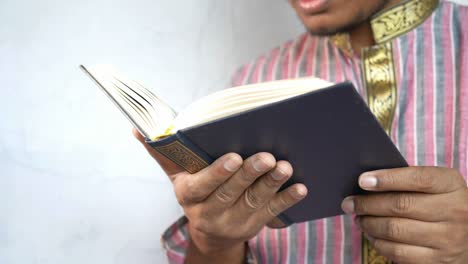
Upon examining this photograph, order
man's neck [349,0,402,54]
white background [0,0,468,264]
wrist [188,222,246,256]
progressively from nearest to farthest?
wrist [188,222,246,256]
white background [0,0,468,264]
man's neck [349,0,402,54]

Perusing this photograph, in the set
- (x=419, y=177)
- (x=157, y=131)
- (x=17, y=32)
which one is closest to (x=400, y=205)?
(x=419, y=177)

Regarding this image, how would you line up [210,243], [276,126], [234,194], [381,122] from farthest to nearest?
[381,122], [210,243], [234,194], [276,126]

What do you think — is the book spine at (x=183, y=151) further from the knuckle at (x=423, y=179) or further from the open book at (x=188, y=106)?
the knuckle at (x=423, y=179)

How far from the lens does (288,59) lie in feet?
3.75

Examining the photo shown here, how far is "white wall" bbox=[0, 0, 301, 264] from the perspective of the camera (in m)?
0.91

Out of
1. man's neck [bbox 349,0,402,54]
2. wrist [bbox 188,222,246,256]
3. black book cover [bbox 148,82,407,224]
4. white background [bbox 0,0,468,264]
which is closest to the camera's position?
black book cover [bbox 148,82,407,224]

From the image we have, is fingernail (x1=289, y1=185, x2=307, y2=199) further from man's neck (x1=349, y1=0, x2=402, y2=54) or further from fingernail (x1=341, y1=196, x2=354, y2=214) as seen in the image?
man's neck (x1=349, y1=0, x2=402, y2=54)

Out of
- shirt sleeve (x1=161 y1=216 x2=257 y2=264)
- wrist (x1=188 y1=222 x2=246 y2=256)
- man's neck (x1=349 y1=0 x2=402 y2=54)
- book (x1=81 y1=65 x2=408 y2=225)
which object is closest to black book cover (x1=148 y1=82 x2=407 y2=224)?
book (x1=81 y1=65 x2=408 y2=225)

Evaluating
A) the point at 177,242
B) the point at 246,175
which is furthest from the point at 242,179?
the point at 177,242

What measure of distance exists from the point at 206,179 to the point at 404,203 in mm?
236

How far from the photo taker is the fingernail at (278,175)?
23.0 inches

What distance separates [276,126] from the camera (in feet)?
1.72

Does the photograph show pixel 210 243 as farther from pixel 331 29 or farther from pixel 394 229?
pixel 331 29

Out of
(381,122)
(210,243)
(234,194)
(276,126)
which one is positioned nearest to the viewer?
(276,126)
